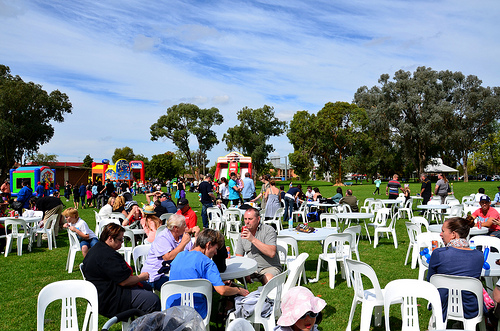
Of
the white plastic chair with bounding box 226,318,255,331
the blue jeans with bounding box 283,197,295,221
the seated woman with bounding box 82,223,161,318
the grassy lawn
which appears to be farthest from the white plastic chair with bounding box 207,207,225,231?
the white plastic chair with bounding box 226,318,255,331

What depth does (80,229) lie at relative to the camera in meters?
6.23

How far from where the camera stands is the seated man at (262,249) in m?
4.50

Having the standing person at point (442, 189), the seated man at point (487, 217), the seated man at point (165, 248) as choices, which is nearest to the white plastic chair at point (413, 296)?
the seated man at point (165, 248)

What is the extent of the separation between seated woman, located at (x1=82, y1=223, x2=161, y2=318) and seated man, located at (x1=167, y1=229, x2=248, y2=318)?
392 mm

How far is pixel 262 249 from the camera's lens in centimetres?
444

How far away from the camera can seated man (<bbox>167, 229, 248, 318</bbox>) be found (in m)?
3.22

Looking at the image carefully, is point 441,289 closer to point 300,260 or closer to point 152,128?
point 300,260

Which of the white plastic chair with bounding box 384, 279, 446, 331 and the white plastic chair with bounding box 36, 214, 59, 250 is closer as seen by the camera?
the white plastic chair with bounding box 384, 279, 446, 331

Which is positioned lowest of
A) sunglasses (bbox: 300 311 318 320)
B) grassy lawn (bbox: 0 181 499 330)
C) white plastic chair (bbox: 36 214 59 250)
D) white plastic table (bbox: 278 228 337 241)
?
grassy lawn (bbox: 0 181 499 330)

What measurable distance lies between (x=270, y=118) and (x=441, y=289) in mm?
44086

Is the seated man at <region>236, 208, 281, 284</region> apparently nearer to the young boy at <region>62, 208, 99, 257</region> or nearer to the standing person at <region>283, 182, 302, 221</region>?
the young boy at <region>62, 208, 99, 257</region>

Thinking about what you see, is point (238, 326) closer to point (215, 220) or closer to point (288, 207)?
point (215, 220)

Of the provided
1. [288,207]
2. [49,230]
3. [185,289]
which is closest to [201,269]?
[185,289]

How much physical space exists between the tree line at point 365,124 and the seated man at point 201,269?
36779 mm
